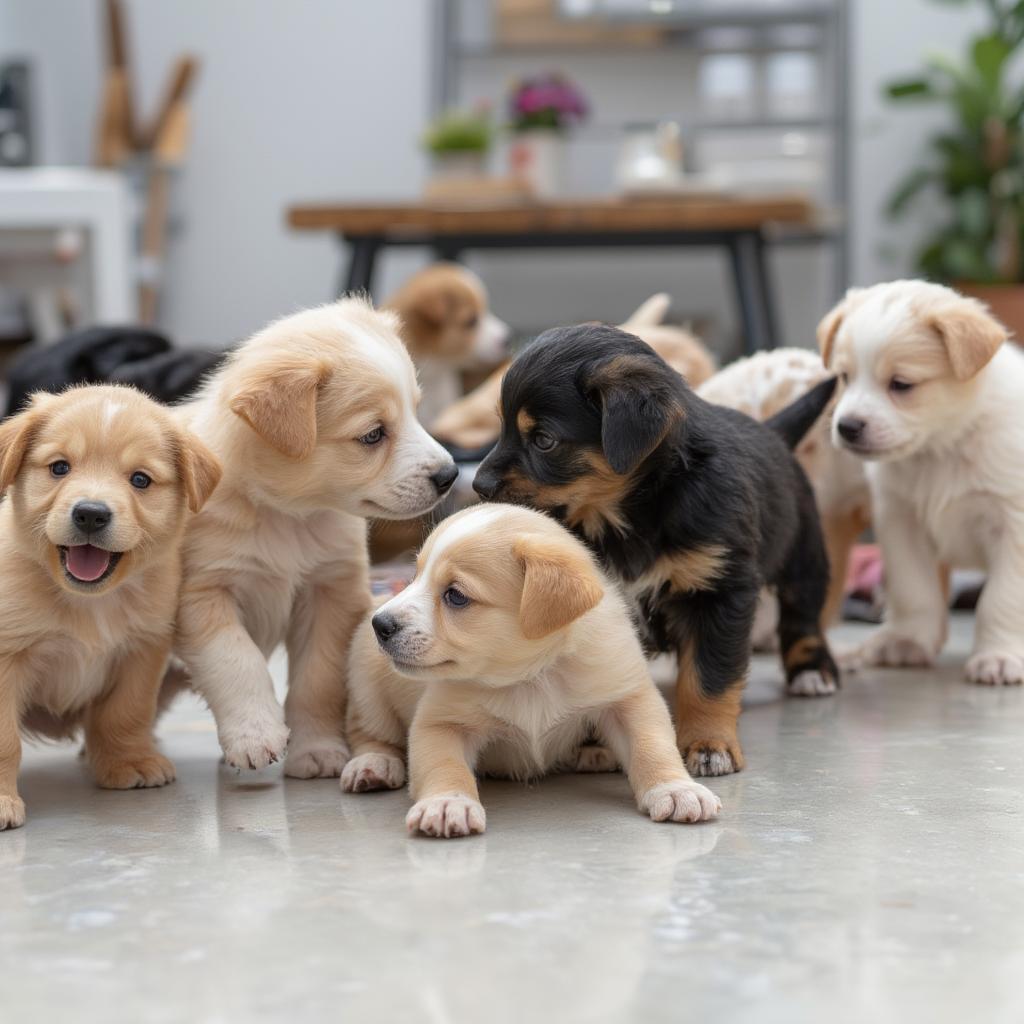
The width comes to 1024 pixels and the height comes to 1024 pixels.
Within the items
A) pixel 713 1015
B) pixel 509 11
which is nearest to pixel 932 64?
pixel 509 11

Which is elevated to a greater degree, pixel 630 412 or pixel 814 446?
pixel 630 412

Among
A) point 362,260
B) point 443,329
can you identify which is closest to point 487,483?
point 443,329

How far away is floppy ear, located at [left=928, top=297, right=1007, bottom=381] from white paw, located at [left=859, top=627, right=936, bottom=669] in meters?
0.73

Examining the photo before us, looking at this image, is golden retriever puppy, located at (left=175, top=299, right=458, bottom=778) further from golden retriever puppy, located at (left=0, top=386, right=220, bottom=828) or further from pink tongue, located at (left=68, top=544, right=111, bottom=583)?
pink tongue, located at (left=68, top=544, right=111, bottom=583)

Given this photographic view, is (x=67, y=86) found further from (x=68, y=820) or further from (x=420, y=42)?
(x=68, y=820)

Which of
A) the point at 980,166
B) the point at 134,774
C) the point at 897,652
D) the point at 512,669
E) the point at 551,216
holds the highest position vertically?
Result: the point at 980,166

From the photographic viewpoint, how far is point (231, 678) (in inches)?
97.4

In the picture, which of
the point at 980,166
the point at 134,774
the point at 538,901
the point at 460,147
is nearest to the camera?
the point at 538,901

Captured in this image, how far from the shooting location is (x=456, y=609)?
2223 mm

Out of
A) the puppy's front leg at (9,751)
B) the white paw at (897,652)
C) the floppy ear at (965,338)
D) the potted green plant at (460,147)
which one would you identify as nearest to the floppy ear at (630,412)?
the floppy ear at (965,338)

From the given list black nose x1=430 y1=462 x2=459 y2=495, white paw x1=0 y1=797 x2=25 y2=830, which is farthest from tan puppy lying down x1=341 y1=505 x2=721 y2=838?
white paw x1=0 y1=797 x2=25 y2=830

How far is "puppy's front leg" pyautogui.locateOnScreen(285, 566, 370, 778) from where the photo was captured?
2641 millimetres

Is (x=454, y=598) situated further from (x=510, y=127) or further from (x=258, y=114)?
(x=258, y=114)

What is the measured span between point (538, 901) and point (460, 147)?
5.66 m
